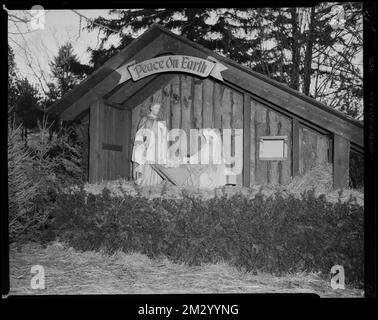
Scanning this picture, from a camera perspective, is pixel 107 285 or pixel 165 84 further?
pixel 165 84

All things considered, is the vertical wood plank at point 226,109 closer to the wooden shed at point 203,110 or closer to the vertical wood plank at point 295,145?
the wooden shed at point 203,110

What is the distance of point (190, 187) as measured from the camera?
742 centimetres

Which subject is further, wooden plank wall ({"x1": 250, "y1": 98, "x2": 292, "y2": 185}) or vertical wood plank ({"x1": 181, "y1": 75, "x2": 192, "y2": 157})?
vertical wood plank ({"x1": 181, "y1": 75, "x2": 192, "y2": 157})

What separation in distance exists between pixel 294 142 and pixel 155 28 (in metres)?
3.18

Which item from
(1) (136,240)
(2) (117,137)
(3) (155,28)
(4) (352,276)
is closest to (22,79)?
(2) (117,137)

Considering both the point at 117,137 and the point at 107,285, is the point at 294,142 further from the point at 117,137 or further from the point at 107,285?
the point at 107,285

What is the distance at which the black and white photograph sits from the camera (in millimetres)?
6055

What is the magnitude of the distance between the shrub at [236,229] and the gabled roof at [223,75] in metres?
1.46

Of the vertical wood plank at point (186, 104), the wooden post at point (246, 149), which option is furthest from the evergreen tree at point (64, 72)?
the wooden post at point (246, 149)

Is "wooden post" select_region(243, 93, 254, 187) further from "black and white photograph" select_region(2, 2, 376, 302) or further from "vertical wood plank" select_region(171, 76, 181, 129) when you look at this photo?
"vertical wood plank" select_region(171, 76, 181, 129)

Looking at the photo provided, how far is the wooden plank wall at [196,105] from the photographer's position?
28.4 feet

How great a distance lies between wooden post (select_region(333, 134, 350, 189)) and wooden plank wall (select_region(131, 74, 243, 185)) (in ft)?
6.30

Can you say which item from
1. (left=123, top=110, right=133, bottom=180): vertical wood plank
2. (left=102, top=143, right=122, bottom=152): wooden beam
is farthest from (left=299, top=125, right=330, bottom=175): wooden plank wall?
(left=102, top=143, right=122, bottom=152): wooden beam

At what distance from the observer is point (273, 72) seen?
15695mm
